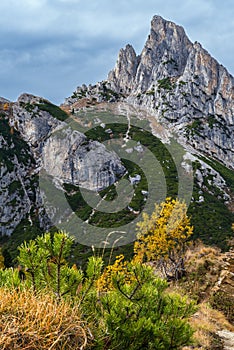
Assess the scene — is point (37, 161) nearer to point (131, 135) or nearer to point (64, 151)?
point (64, 151)

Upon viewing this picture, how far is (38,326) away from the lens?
2.49 m

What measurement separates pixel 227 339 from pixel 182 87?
6209 inches

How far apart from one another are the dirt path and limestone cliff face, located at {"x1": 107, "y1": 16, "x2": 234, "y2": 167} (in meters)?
136

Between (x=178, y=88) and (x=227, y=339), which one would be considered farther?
(x=178, y=88)

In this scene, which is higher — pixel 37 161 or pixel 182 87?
pixel 182 87

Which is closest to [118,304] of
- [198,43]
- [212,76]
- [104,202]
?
[104,202]

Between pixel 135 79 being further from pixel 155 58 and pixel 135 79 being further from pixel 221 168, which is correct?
pixel 221 168

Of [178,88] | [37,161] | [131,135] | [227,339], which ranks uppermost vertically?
[178,88]

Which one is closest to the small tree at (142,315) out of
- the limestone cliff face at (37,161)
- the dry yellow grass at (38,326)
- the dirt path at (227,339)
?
the dry yellow grass at (38,326)

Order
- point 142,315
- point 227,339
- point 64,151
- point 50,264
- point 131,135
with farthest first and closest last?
point 131,135 < point 64,151 < point 227,339 < point 50,264 < point 142,315

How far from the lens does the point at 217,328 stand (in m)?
9.20

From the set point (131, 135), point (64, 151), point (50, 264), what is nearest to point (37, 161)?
point (64, 151)

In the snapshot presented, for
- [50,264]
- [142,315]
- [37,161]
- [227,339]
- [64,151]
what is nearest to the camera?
[142,315]

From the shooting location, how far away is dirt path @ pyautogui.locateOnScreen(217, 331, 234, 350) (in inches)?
292
